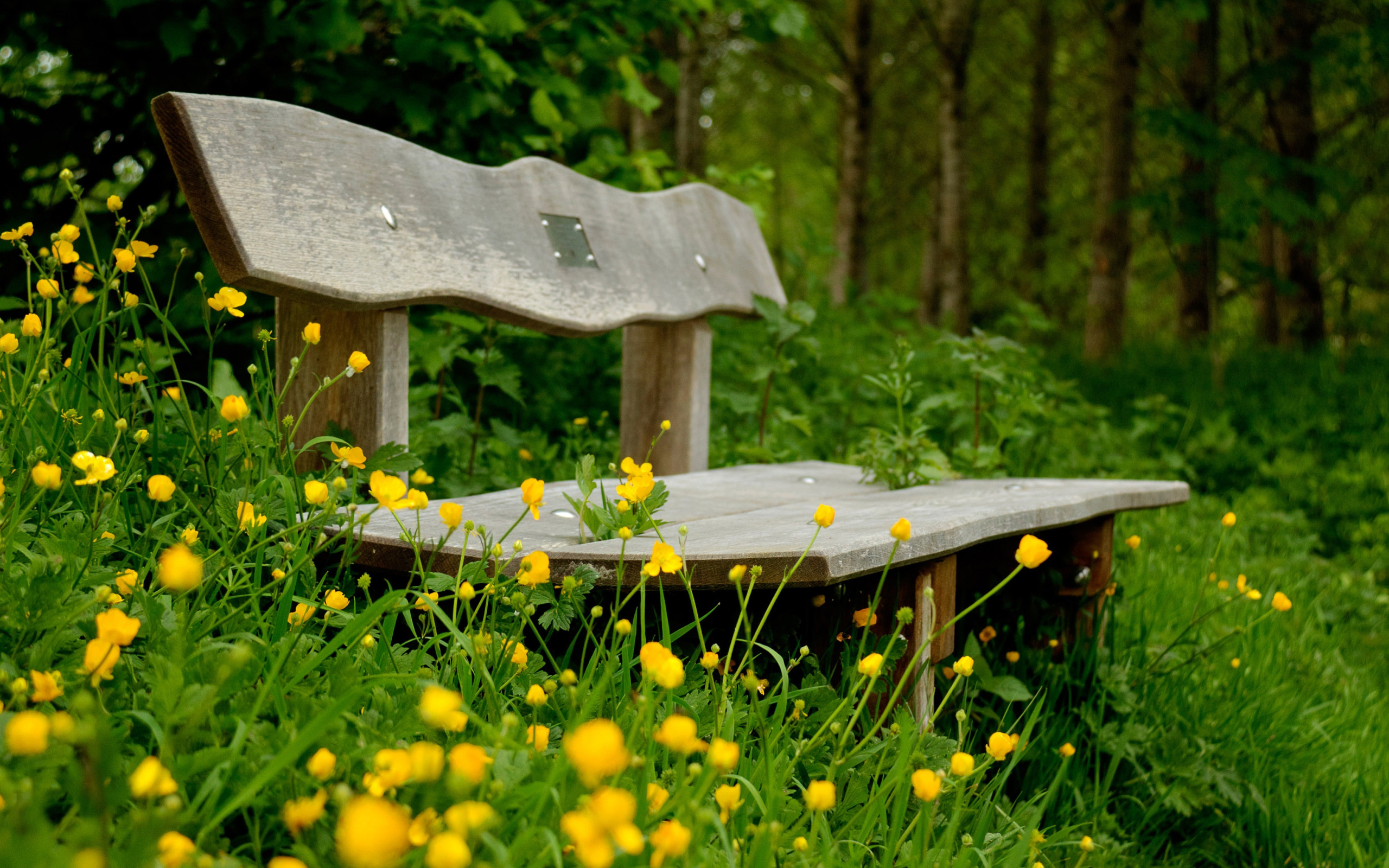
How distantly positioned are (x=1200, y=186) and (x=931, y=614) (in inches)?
221

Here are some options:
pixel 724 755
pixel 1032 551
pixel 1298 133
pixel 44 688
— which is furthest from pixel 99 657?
pixel 1298 133

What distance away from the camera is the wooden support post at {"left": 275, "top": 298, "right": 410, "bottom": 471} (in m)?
1.81

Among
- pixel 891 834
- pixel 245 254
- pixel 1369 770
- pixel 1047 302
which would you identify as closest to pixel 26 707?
pixel 245 254

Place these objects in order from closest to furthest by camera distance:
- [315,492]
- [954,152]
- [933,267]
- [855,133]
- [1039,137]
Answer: [315,492] < [954,152] < [855,133] < [1039,137] < [933,267]

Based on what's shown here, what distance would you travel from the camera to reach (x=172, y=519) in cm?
155

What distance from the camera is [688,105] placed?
7254 mm

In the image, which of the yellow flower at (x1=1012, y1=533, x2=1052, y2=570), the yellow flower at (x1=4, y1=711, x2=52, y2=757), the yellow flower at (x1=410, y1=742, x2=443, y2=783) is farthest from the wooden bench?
the yellow flower at (x1=4, y1=711, x2=52, y2=757)

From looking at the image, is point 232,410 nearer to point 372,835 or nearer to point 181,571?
point 181,571

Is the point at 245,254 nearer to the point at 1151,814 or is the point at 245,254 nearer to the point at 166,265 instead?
the point at 166,265

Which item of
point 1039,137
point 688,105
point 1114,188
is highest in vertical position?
point 1039,137

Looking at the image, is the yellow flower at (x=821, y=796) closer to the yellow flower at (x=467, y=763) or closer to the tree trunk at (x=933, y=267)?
the yellow flower at (x=467, y=763)

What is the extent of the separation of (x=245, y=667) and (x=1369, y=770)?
2.19m

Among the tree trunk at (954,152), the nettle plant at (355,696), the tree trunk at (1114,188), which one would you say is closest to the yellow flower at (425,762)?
the nettle plant at (355,696)

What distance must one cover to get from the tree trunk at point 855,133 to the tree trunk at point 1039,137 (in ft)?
8.12
